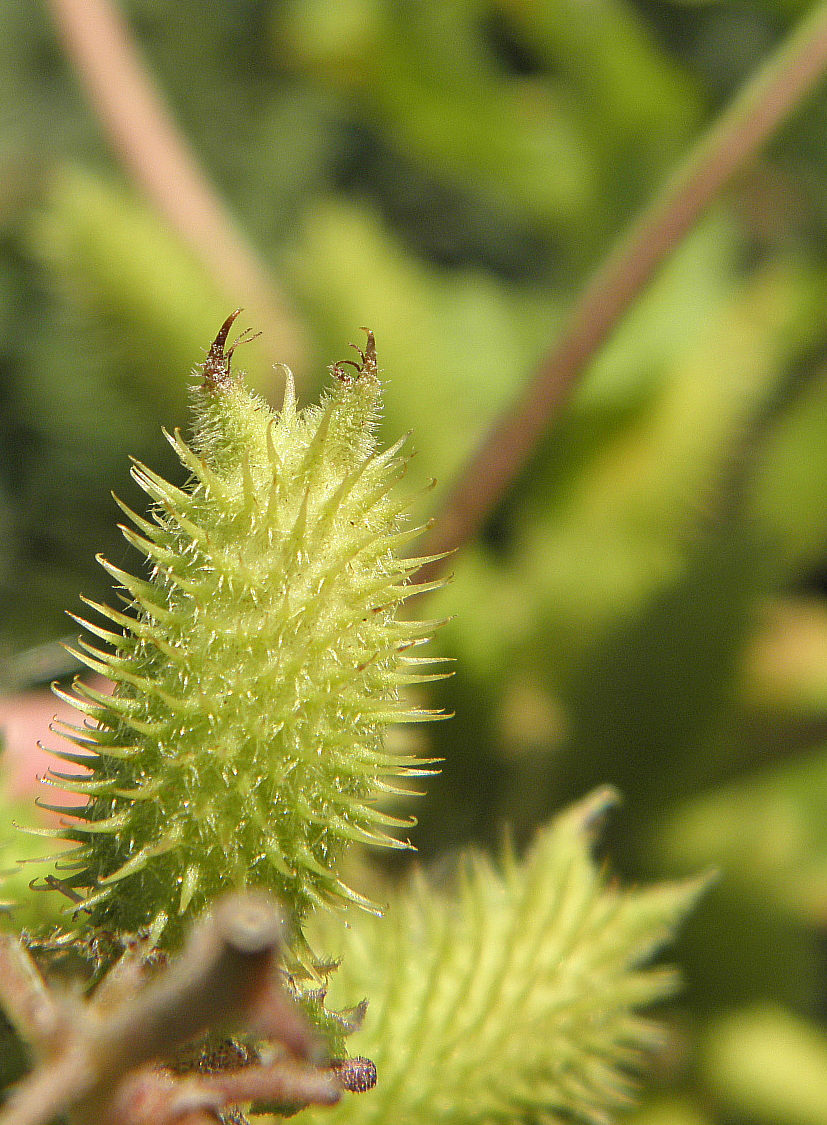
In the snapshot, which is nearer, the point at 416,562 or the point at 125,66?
the point at 416,562

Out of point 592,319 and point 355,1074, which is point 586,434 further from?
point 355,1074

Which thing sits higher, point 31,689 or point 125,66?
point 125,66

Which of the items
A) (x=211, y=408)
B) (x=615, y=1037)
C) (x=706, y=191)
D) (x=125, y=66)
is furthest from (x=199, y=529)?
(x=125, y=66)

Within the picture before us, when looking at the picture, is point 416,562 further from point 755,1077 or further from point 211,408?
point 755,1077

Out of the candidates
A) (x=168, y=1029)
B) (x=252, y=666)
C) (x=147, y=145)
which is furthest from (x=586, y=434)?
(x=168, y=1029)

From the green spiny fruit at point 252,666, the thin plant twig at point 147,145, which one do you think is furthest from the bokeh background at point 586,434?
the green spiny fruit at point 252,666

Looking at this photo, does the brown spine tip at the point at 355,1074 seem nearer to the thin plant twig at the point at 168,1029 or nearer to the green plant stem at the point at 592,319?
the thin plant twig at the point at 168,1029

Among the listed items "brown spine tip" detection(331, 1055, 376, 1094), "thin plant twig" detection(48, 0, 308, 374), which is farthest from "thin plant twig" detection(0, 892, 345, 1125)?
"thin plant twig" detection(48, 0, 308, 374)
